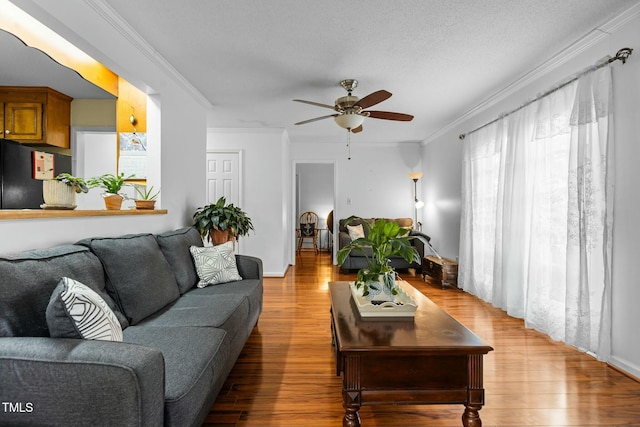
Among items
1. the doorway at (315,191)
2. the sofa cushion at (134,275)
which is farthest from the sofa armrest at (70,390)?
the doorway at (315,191)

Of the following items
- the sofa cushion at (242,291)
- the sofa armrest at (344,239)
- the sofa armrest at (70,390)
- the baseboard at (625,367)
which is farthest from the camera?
the sofa armrest at (344,239)

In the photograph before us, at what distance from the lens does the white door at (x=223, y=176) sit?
17.8 ft

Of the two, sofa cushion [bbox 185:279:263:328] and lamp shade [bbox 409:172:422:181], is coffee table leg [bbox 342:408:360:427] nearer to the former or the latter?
sofa cushion [bbox 185:279:263:328]

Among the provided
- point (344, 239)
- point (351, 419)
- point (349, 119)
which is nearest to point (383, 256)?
point (351, 419)

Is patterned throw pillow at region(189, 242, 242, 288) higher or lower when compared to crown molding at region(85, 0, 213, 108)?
lower

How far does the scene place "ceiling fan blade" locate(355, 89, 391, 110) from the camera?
9.25 feet

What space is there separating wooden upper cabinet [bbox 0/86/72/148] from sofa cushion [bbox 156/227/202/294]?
39.5 inches

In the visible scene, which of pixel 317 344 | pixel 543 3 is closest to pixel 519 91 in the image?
pixel 543 3

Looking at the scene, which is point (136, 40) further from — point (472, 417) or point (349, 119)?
point (472, 417)

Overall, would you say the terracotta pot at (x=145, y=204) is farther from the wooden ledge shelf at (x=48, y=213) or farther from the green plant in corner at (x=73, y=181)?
the green plant in corner at (x=73, y=181)

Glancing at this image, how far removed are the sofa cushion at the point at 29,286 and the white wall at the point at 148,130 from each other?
0.28 m

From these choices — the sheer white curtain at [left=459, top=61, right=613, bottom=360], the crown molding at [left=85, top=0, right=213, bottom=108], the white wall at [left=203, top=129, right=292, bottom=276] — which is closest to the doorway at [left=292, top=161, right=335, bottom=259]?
the white wall at [left=203, top=129, right=292, bottom=276]

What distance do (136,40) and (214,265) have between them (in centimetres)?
189

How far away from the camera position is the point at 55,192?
1.85 meters
